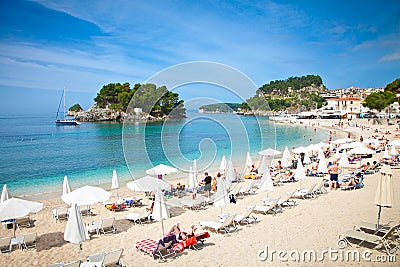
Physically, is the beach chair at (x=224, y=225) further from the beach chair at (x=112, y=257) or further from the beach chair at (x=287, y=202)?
the beach chair at (x=112, y=257)

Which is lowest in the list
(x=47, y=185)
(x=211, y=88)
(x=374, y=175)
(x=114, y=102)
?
(x=47, y=185)

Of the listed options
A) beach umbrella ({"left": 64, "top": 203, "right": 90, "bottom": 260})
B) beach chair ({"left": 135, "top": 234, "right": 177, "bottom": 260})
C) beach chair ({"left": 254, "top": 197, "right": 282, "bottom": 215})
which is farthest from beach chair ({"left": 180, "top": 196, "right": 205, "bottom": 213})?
beach umbrella ({"left": 64, "top": 203, "right": 90, "bottom": 260})

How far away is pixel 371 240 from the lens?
622cm

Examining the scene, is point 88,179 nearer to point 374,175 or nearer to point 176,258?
point 176,258

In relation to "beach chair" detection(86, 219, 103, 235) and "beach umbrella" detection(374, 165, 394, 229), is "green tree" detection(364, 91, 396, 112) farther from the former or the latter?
"beach chair" detection(86, 219, 103, 235)

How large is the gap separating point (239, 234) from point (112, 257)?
10.8 feet

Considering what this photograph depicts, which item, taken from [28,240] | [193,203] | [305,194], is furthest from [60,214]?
[305,194]

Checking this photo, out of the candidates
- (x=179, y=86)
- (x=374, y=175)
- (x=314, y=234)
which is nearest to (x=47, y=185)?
(x=179, y=86)

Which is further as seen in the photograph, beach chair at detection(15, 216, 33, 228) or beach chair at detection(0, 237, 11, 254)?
beach chair at detection(15, 216, 33, 228)

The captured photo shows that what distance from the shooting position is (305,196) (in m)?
10.9

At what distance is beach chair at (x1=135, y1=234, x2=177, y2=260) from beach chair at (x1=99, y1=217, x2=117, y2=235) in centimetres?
175

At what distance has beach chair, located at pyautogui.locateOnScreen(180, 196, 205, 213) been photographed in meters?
10.1

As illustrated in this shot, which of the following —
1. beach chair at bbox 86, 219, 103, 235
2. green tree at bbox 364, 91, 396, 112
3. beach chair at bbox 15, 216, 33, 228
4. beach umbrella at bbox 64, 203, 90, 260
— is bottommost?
beach chair at bbox 15, 216, 33, 228

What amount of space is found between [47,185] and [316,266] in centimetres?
1710
